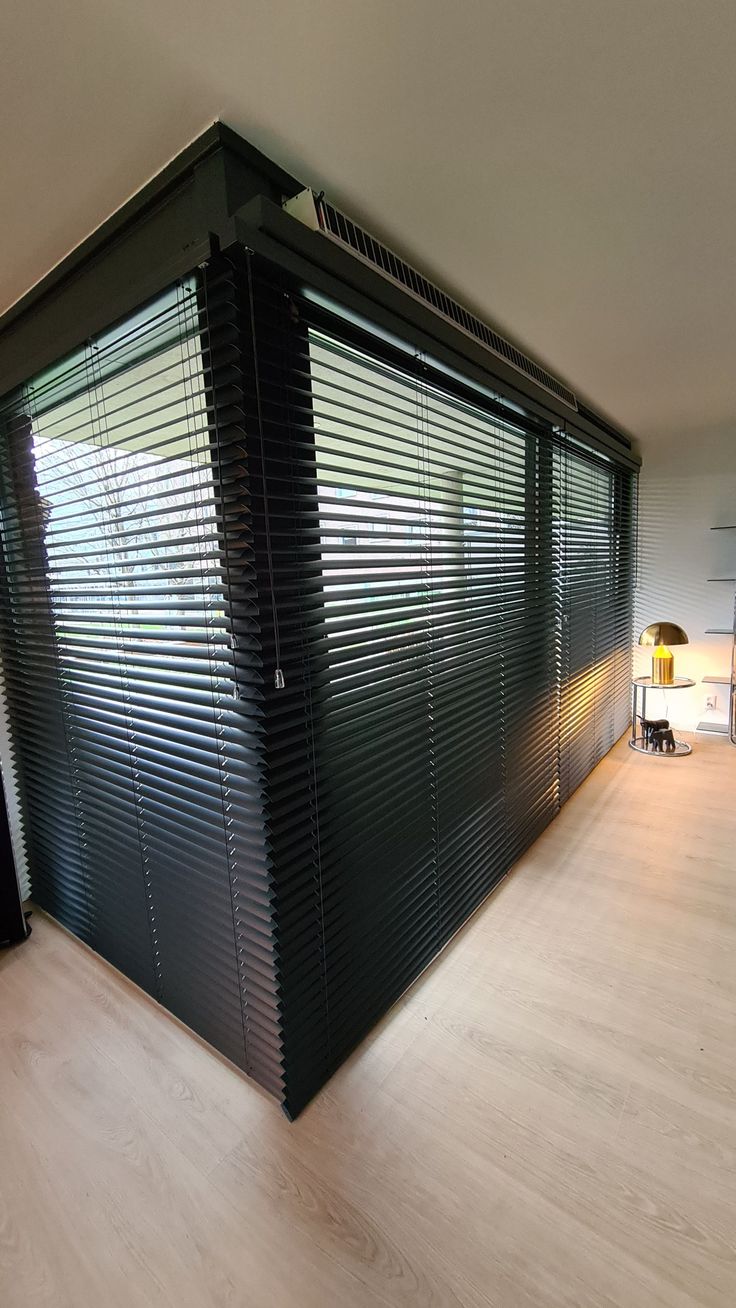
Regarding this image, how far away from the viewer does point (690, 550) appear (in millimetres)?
3754

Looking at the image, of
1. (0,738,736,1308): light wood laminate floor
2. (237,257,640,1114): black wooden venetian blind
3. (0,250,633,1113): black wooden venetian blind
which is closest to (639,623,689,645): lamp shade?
(237,257,640,1114): black wooden venetian blind

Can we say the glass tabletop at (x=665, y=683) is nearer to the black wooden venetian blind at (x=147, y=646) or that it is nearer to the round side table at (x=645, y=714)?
the round side table at (x=645, y=714)

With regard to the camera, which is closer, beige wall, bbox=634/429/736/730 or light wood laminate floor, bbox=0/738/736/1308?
light wood laminate floor, bbox=0/738/736/1308

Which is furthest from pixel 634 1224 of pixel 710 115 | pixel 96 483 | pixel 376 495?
pixel 710 115

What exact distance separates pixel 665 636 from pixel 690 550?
87 cm

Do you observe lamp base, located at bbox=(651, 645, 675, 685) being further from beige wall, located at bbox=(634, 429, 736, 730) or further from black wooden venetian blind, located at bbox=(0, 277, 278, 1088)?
black wooden venetian blind, located at bbox=(0, 277, 278, 1088)

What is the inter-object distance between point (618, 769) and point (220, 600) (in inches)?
118

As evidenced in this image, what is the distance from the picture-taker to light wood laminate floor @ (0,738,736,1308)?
956mm

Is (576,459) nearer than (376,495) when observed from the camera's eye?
No

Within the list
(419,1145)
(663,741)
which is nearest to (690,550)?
(663,741)

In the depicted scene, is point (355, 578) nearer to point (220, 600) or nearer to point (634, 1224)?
point (220, 600)

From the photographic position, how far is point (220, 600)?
113 cm

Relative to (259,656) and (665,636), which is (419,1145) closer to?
(259,656)

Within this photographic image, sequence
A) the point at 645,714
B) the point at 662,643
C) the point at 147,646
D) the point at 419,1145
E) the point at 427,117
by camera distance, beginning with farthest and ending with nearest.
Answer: the point at 645,714, the point at 662,643, the point at 147,646, the point at 419,1145, the point at 427,117
